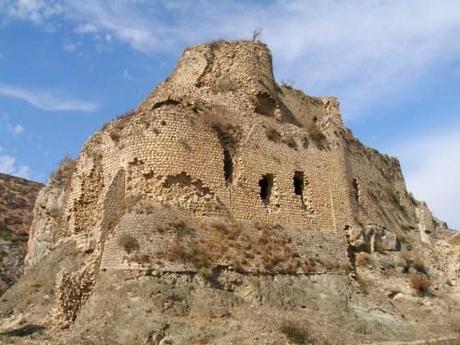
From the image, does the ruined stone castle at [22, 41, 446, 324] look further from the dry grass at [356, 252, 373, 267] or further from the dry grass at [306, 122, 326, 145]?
the dry grass at [356, 252, 373, 267]

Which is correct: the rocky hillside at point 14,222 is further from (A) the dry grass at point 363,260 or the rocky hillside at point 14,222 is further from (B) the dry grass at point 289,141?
(A) the dry grass at point 363,260

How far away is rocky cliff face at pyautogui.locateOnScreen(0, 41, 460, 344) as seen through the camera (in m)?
14.6

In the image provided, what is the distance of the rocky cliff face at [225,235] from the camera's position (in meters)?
14.6

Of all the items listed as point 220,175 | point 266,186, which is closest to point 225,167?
point 220,175

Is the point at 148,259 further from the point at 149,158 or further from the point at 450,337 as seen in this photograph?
the point at 450,337

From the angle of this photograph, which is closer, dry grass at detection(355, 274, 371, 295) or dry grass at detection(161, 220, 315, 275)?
dry grass at detection(161, 220, 315, 275)

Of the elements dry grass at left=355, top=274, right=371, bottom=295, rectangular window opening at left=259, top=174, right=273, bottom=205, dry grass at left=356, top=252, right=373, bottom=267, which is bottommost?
dry grass at left=355, top=274, right=371, bottom=295

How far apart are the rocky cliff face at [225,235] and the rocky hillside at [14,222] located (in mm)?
9080

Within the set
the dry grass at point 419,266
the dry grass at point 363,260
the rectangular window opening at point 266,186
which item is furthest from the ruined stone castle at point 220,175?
the dry grass at point 419,266

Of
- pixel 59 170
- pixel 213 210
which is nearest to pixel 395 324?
pixel 213 210

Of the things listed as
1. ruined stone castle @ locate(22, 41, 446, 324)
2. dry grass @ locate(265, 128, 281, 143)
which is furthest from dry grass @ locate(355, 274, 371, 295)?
dry grass @ locate(265, 128, 281, 143)

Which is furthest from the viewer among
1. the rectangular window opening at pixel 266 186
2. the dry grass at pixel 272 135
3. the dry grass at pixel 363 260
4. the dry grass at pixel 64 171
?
the dry grass at pixel 64 171

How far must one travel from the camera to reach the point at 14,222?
3697cm

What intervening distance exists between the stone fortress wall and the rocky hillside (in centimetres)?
1293
